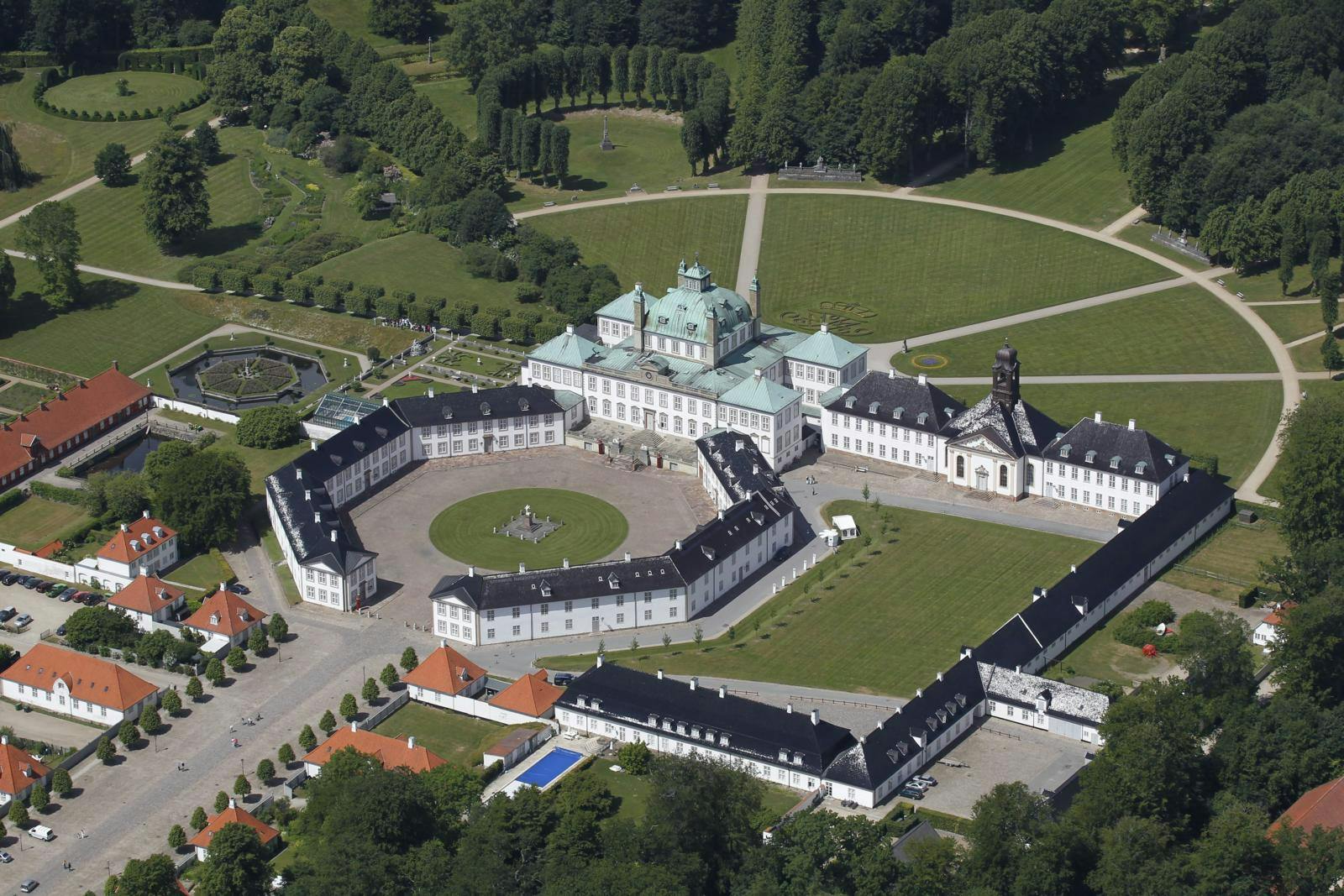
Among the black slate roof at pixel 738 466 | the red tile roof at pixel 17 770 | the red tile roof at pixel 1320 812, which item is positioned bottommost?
the red tile roof at pixel 17 770

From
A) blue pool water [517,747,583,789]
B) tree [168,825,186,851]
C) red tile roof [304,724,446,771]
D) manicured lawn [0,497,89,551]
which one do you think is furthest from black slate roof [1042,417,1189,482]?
manicured lawn [0,497,89,551]

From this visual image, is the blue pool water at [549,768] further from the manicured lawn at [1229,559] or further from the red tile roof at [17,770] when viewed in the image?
the manicured lawn at [1229,559]

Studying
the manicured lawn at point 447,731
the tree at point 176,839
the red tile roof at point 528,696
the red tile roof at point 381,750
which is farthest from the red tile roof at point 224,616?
the tree at point 176,839

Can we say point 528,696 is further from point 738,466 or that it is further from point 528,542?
point 738,466

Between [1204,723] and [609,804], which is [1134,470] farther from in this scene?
[609,804]

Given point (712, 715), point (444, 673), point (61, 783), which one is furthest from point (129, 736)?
point (712, 715)

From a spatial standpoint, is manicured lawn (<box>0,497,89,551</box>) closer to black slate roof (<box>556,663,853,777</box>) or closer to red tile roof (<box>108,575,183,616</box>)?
red tile roof (<box>108,575,183,616</box>)
